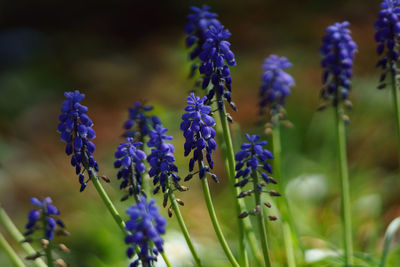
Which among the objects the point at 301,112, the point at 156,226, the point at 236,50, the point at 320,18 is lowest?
the point at 156,226

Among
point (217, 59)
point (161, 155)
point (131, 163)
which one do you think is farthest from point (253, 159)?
point (131, 163)

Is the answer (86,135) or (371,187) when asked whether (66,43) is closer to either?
(371,187)

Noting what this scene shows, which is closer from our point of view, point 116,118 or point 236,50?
point 116,118

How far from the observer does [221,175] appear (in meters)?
8.09

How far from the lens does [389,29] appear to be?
357 centimetres

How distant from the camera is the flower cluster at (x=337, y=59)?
352cm

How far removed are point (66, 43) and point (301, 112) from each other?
9113mm

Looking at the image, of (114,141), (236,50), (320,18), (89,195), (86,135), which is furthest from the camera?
(320,18)

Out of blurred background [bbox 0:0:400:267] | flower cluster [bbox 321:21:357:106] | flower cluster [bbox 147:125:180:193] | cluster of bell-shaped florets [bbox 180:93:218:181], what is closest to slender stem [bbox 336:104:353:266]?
flower cluster [bbox 321:21:357:106]

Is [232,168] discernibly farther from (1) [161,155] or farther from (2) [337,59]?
(2) [337,59]

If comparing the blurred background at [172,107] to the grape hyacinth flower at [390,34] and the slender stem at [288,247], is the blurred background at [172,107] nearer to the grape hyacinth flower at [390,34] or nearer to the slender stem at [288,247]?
the slender stem at [288,247]

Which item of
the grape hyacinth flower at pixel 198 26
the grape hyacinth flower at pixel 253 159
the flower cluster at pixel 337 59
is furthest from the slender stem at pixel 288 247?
the grape hyacinth flower at pixel 198 26

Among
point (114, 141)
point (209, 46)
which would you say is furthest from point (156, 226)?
point (114, 141)

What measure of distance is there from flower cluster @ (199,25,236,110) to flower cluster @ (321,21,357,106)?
32.8 inches
